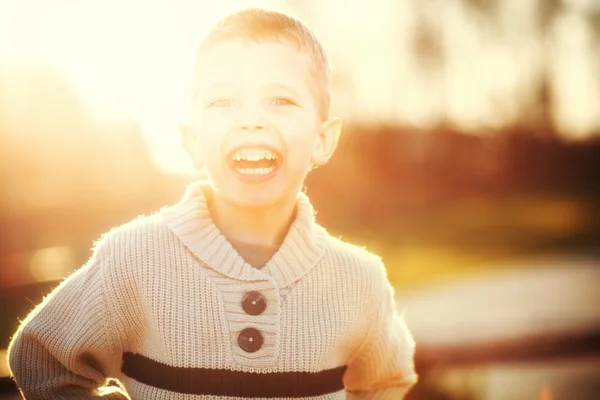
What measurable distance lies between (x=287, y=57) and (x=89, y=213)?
15.1m

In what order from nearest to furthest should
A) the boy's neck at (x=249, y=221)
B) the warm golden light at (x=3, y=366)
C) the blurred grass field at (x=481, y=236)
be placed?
the boy's neck at (x=249, y=221), the warm golden light at (x=3, y=366), the blurred grass field at (x=481, y=236)

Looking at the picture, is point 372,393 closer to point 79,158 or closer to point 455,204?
point 455,204

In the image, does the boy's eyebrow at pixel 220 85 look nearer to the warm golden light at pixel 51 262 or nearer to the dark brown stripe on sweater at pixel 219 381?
the dark brown stripe on sweater at pixel 219 381

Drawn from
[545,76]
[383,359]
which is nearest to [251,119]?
[383,359]

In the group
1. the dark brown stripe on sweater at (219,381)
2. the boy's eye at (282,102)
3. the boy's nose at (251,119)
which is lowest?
the dark brown stripe on sweater at (219,381)

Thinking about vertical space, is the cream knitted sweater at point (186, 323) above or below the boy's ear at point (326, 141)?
below

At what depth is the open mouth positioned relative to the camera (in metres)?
1.78

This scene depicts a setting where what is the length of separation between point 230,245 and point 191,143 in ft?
1.04

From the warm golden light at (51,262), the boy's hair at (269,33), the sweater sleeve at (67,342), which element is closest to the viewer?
the sweater sleeve at (67,342)

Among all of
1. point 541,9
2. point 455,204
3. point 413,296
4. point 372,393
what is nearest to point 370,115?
point 455,204

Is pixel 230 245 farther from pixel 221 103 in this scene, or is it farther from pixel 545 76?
pixel 545 76

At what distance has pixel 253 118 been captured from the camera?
176 cm

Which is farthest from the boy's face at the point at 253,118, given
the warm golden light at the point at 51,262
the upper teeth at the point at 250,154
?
the warm golden light at the point at 51,262

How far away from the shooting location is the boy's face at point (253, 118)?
1.77 metres
